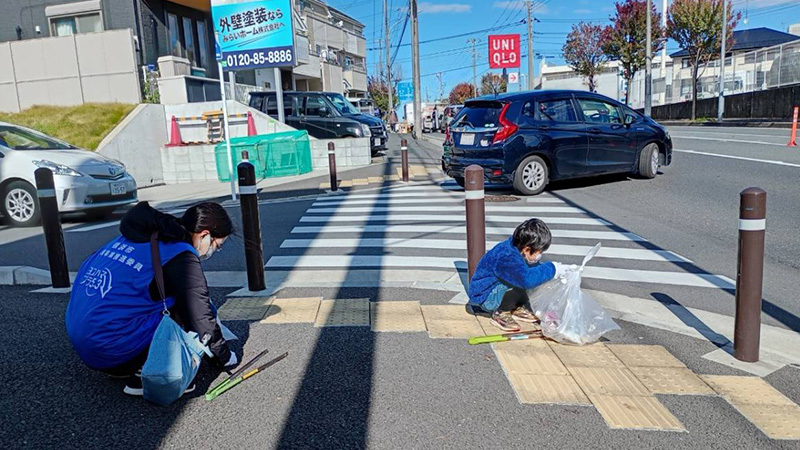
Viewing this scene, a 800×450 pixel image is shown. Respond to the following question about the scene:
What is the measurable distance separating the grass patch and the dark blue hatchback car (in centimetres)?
1121

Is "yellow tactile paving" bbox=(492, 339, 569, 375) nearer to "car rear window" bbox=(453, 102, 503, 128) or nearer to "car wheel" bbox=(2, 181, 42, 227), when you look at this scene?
"car rear window" bbox=(453, 102, 503, 128)

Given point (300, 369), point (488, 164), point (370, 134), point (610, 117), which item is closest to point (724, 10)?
point (370, 134)

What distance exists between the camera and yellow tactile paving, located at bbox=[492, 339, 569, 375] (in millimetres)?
3768

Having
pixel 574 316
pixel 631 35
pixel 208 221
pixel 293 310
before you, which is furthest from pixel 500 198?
pixel 631 35

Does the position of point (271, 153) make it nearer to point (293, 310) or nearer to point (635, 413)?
point (293, 310)

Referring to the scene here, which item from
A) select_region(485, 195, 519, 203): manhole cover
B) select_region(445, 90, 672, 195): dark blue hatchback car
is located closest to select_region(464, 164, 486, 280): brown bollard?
select_region(485, 195, 519, 203): manhole cover

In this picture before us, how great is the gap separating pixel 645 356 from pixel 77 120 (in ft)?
62.5

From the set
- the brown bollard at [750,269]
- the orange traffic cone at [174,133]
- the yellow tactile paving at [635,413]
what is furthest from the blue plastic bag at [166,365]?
the orange traffic cone at [174,133]

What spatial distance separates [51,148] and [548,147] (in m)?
8.68

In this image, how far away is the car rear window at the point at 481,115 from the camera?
11.0 metres

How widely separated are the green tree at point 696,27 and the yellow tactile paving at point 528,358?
126ft

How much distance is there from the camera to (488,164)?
10859 millimetres

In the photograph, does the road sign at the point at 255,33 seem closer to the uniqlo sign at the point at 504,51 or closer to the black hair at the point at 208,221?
the uniqlo sign at the point at 504,51

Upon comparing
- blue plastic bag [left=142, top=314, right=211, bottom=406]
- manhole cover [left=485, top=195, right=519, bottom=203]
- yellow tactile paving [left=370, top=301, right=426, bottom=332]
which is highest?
blue plastic bag [left=142, top=314, right=211, bottom=406]
